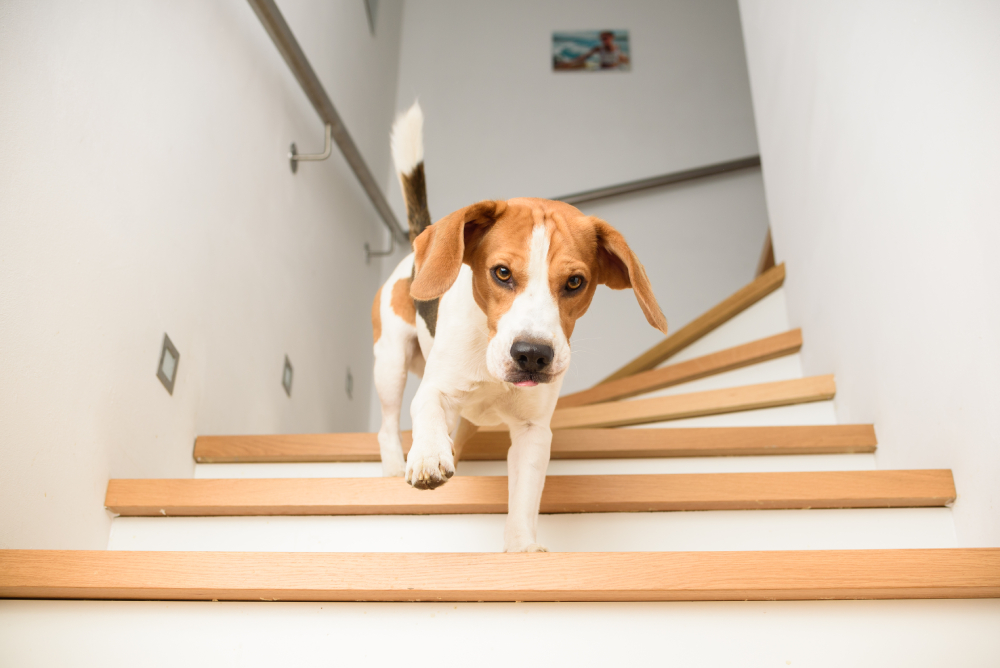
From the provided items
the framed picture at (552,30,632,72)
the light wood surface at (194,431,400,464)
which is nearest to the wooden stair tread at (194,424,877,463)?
the light wood surface at (194,431,400,464)

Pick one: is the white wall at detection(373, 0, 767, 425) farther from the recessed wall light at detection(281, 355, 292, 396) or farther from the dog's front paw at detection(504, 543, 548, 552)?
the dog's front paw at detection(504, 543, 548, 552)

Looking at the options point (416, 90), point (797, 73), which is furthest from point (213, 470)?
point (416, 90)

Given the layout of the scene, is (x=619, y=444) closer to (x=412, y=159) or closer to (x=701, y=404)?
(x=701, y=404)

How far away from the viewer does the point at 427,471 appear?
129 centimetres

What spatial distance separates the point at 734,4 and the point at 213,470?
194 inches

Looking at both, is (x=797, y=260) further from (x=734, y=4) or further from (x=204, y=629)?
(x=734, y=4)

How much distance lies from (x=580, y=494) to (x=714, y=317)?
1.89 metres

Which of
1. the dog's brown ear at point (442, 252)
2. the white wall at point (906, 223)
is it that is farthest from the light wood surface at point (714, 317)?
the dog's brown ear at point (442, 252)

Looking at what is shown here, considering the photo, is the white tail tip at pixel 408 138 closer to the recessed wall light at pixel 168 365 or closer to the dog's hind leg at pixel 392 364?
the dog's hind leg at pixel 392 364

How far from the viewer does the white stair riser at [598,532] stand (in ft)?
5.18

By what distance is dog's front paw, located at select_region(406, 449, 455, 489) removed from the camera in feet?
4.22

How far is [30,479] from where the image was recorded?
1.43 meters

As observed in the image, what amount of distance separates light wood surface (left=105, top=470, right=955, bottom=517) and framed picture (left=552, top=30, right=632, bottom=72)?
4.17 m

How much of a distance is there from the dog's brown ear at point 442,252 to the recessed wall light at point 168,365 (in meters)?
0.89
